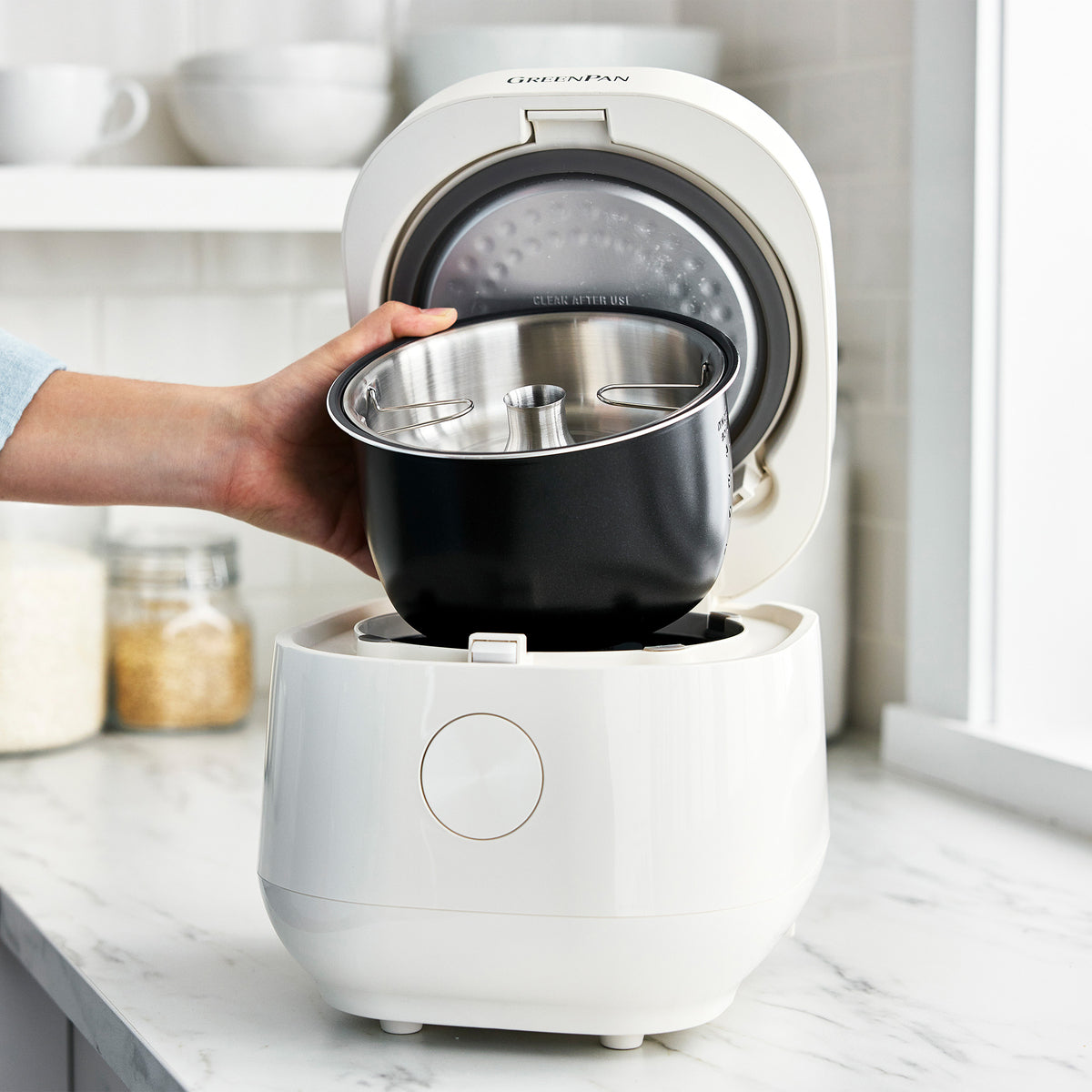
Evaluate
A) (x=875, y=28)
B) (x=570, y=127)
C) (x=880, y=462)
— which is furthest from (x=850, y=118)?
(x=570, y=127)

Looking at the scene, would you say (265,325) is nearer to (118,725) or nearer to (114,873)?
(118,725)

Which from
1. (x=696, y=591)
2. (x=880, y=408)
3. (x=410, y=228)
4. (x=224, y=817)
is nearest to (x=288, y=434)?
(x=410, y=228)

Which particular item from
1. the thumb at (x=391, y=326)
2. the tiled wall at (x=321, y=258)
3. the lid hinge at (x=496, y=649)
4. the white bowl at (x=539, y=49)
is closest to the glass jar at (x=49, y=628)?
the tiled wall at (x=321, y=258)

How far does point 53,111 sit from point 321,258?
32cm

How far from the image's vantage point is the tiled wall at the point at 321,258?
1.15 m

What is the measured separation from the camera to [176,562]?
1200 millimetres

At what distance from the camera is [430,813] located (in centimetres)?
55

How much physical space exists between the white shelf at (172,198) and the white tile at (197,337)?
0.19 meters

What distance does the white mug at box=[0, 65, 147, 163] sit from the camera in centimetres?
104

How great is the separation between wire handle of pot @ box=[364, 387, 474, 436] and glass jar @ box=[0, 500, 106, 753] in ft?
2.04

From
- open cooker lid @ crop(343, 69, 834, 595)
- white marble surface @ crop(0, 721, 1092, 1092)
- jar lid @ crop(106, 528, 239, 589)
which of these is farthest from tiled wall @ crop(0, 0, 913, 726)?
open cooker lid @ crop(343, 69, 834, 595)

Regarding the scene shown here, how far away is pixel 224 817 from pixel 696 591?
0.54 metres

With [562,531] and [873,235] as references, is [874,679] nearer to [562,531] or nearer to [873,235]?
[873,235]

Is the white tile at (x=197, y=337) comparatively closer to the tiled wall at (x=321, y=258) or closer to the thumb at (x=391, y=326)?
the tiled wall at (x=321, y=258)
